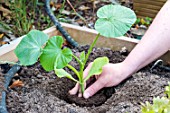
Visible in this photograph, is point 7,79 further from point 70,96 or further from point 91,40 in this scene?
point 91,40

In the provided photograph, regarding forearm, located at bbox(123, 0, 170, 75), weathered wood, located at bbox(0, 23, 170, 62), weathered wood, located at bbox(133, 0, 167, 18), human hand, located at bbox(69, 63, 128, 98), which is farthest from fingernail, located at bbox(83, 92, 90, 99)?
weathered wood, located at bbox(133, 0, 167, 18)

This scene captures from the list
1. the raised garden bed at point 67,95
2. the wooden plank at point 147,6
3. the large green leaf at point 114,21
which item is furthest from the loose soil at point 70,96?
the wooden plank at point 147,6

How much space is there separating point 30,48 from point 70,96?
296 millimetres

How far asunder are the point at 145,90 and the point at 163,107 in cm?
62

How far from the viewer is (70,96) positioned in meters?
1.71

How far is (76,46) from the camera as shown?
6.84 feet

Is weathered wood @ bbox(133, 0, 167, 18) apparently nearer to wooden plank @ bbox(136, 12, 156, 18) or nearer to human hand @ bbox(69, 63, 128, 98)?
wooden plank @ bbox(136, 12, 156, 18)

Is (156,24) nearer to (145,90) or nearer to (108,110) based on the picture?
(145,90)

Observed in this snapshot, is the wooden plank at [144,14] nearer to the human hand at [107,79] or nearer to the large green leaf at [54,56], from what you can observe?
the human hand at [107,79]

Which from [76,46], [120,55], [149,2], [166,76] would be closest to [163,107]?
[166,76]

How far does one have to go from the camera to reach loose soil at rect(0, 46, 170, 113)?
156cm

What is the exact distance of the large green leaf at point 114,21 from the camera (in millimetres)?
1541

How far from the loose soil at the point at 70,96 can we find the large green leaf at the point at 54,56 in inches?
7.1

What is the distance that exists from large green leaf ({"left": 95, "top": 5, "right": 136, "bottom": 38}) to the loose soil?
0.28 m
